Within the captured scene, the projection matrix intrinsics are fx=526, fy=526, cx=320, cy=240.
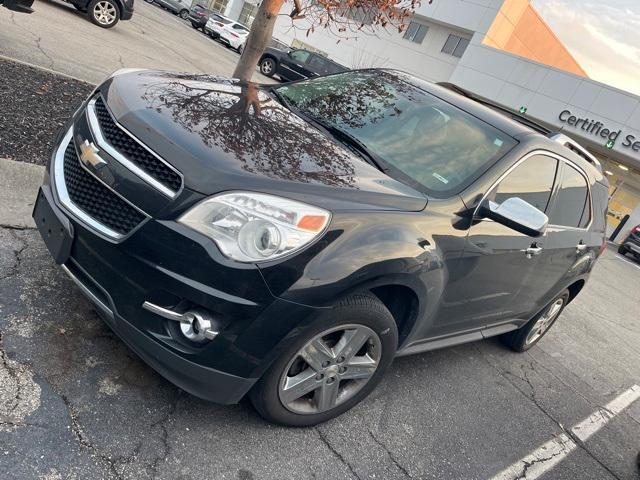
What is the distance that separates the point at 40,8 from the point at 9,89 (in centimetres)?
788

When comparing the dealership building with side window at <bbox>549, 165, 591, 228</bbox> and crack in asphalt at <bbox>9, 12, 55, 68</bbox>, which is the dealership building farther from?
side window at <bbox>549, 165, 591, 228</bbox>

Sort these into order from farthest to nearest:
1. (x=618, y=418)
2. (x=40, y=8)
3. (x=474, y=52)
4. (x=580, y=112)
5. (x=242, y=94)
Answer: (x=474, y=52) < (x=580, y=112) < (x=40, y=8) < (x=618, y=418) < (x=242, y=94)

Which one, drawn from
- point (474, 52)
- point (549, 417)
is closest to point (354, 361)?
point (549, 417)

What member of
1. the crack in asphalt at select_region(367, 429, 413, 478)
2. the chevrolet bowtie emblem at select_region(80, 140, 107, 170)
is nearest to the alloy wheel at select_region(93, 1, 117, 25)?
the chevrolet bowtie emblem at select_region(80, 140, 107, 170)

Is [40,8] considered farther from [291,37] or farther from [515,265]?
[291,37]

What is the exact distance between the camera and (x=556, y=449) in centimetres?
375

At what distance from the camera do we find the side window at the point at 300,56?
73.6 feet

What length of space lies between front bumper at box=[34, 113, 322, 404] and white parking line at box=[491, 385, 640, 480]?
1.86 meters

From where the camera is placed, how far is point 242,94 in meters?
3.36

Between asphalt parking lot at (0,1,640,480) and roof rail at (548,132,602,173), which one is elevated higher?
roof rail at (548,132,602,173)

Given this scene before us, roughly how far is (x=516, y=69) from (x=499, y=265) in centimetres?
2633

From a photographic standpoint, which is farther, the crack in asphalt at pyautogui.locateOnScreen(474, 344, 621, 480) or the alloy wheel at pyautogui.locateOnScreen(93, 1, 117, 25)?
the alloy wheel at pyautogui.locateOnScreen(93, 1, 117, 25)

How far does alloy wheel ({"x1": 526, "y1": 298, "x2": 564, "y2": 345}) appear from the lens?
16.0 feet

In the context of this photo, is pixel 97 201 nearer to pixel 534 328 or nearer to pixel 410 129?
pixel 410 129
